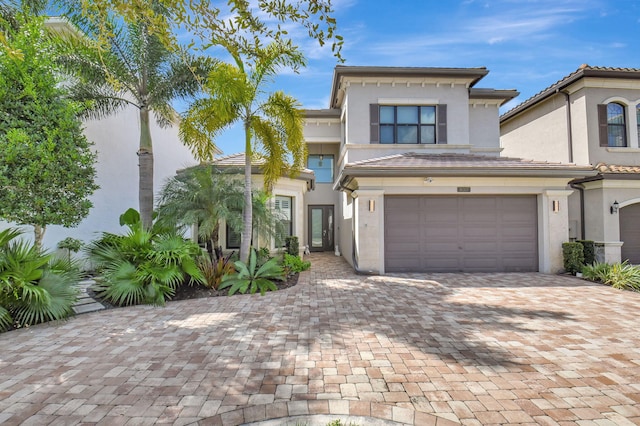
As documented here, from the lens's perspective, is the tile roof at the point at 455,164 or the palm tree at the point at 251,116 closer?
the palm tree at the point at 251,116

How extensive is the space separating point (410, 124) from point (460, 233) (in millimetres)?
5196

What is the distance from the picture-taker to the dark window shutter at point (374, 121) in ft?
41.1

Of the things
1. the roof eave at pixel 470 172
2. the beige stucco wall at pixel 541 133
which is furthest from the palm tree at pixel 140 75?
the beige stucco wall at pixel 541 133

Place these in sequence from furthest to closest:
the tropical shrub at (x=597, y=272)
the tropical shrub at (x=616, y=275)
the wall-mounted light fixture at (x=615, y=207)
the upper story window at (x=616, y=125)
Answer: the upper story window at (x=616, y=125), the wall-mounted light fixture at (x=615, y=207), the tropical shrub at (x=597, y=272), the tropical shrub at (x=616, y=275)

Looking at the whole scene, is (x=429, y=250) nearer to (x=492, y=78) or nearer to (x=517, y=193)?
(x=517, y=193)

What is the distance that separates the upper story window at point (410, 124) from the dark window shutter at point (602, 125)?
566 cm

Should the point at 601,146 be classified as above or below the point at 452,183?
above

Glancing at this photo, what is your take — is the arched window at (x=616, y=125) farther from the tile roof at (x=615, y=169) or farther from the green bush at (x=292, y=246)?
the green bush at (x=292, y=246)

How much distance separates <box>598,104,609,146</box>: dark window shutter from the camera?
38.2 feet

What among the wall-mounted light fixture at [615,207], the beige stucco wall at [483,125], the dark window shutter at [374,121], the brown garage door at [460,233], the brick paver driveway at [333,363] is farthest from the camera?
the beige stucco wall at [483,125]

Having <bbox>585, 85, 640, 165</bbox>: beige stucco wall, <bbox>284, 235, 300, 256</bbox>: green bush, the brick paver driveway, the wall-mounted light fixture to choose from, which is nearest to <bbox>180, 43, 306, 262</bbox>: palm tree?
<bbox>284, 235, 300, 256</bbox>: green bush

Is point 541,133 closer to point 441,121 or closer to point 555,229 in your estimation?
point 441,121

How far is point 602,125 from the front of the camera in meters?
11.7

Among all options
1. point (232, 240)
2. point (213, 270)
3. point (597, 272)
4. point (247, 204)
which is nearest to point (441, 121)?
point (597, 272)
